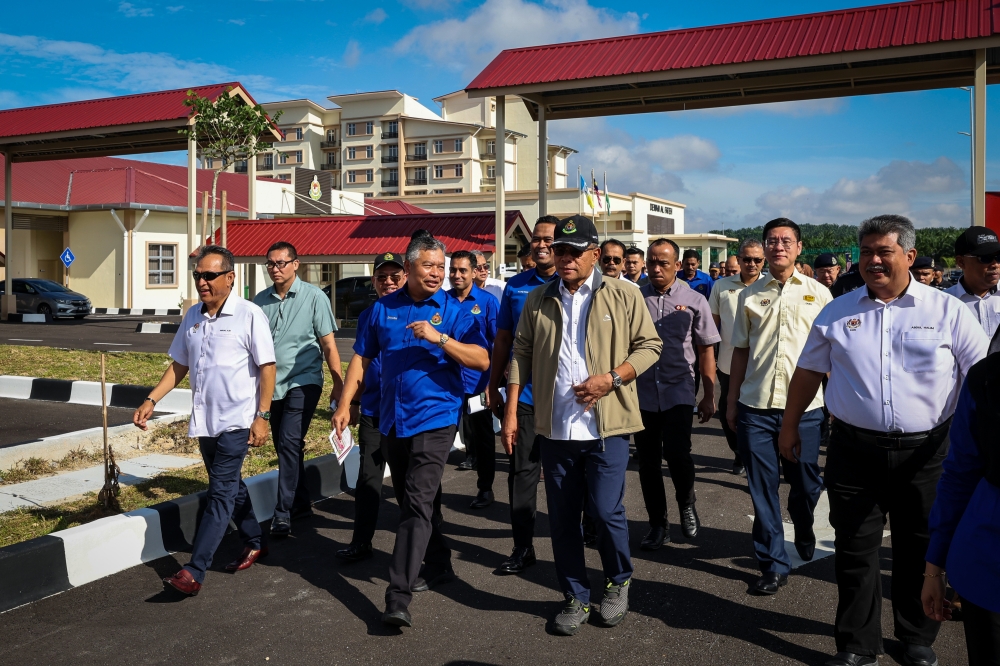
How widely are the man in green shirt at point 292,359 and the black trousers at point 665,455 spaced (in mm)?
2119

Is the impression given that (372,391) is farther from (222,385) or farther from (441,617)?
(441,617)

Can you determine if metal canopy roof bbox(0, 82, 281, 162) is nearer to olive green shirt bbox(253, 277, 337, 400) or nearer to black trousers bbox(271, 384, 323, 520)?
olive green shirt bbox(253, 277, 337, 400)

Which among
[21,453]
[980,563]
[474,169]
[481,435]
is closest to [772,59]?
[481,435]

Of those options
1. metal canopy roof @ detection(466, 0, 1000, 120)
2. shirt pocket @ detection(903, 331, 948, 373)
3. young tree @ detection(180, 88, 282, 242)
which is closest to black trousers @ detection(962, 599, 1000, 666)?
shirt pocket @ detection(903, 331, 948, 373)

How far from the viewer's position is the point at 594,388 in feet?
13.4

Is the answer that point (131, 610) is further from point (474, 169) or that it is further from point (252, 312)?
point (474, 169)

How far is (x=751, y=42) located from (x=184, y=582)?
46.1 ft

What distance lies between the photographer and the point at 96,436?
8062 millimetres

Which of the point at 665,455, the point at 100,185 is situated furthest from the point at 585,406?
the point at 100,185

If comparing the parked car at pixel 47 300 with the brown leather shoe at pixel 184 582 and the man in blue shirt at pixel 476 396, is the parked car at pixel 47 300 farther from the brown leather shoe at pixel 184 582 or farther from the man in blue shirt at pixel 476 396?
the brown leather shoe at pixel 184 582

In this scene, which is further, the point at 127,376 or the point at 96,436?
the point at 127,376

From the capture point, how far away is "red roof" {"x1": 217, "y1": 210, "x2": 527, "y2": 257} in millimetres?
22453

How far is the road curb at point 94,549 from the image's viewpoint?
179 inches

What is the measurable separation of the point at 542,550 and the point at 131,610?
2.48m
